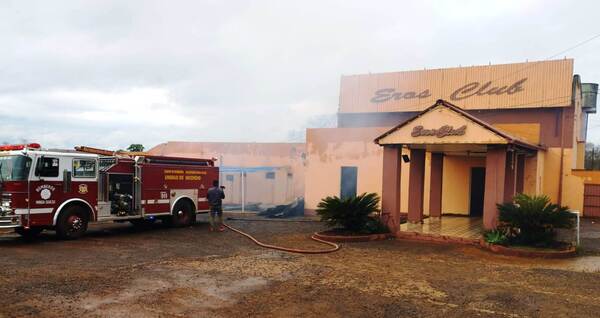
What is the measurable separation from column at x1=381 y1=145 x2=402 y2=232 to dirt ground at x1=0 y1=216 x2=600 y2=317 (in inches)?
52.0

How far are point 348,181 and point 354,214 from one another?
6.95 metres

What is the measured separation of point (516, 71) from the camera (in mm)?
21531

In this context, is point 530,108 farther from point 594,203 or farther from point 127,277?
point 127,277

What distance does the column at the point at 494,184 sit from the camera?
1181 cm

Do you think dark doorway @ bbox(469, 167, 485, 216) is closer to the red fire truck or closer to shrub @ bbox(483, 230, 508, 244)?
shrub @ bbox(483, 230, 508, 244)

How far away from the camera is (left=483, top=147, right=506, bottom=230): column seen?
1181cm

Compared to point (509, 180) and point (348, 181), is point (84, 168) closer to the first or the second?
point (348, 181)

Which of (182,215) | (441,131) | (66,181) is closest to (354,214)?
(441,131)

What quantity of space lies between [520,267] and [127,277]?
23.6ft

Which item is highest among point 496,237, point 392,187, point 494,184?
point 494,184

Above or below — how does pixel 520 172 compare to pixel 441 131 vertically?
below

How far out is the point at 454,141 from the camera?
12008 mm

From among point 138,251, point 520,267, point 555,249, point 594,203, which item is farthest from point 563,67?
point 138,251

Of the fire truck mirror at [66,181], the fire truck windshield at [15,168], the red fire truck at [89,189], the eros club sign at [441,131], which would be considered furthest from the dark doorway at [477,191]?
the fire truck windshield at [15,168]
